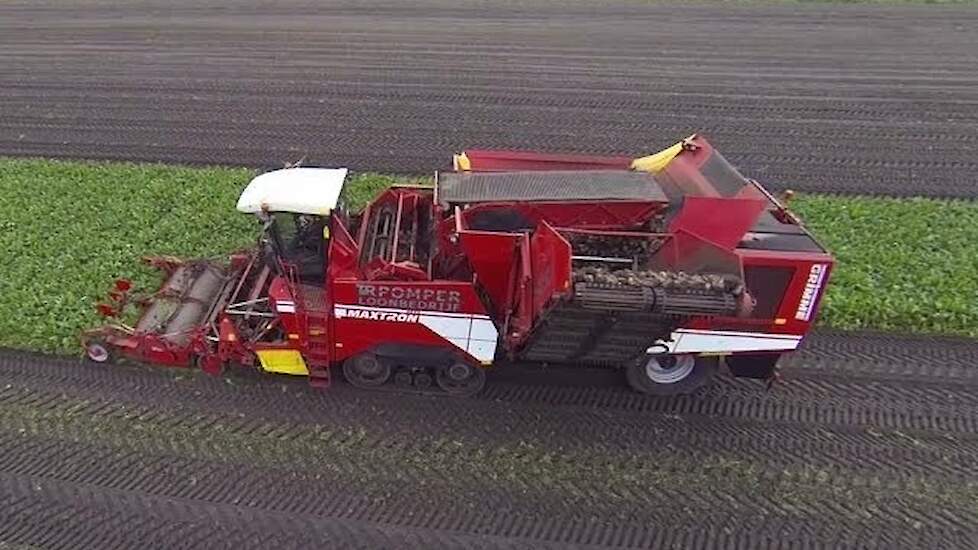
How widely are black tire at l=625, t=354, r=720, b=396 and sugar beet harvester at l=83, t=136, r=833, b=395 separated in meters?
0.02

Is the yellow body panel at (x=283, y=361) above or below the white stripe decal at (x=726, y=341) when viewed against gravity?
below

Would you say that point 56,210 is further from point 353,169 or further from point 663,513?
point 663,513

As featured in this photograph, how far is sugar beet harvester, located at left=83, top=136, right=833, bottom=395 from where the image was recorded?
6559 millimetres

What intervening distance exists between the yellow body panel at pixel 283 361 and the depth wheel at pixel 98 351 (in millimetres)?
1744

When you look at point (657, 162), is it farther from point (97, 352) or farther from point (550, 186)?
point (97, 352)

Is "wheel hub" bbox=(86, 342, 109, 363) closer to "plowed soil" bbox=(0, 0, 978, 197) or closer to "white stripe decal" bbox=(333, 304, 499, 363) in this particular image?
"white stripe decal" bbox=(333, 304, 499, 363)

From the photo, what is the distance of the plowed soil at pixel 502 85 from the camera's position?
1334 centimetres

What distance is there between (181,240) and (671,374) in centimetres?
634

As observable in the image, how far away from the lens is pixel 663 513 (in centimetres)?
654

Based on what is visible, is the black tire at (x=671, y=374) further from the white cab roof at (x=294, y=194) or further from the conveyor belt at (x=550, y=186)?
the white cab roof at (x=294, y=194)

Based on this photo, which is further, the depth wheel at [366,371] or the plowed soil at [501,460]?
the depth wheel at [366,371]

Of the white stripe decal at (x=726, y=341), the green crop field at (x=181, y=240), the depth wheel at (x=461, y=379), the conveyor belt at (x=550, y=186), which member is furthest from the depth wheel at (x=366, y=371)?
the green crop field at (x=181, y=240)

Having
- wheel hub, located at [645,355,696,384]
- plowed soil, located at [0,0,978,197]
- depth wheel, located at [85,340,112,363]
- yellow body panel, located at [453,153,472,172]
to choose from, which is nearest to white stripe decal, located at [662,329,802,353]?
wheel hub, located at [645,355,696,384]

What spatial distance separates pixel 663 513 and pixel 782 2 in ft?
64.2
